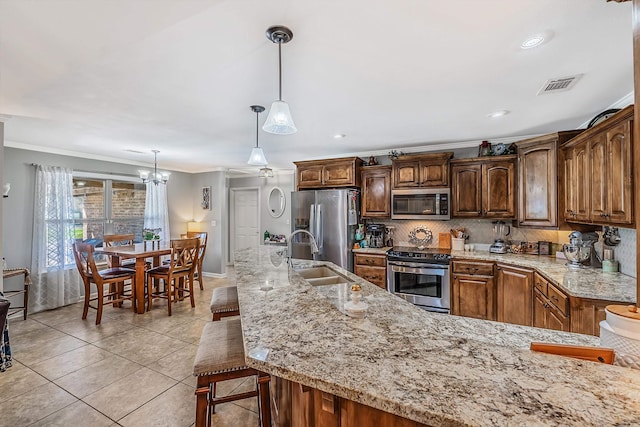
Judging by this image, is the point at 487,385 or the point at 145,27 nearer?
the point at 487,385

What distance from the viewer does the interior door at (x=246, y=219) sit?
7.04 metres

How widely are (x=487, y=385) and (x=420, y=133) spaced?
3.30 m

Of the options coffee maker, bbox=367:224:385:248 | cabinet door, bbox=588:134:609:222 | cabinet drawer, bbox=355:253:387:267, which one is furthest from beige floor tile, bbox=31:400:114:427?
cabinet door, bbox=588:134:609:222

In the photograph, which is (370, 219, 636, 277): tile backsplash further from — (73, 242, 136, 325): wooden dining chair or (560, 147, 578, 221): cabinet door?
(73, 242, 136, 325): wooden dining chair

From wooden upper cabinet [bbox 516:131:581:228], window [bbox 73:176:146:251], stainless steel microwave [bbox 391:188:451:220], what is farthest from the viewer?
window [bbox 73:176:146:251]

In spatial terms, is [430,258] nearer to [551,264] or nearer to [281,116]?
[551,264]

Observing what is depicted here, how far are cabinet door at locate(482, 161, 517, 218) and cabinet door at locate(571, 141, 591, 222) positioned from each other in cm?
87

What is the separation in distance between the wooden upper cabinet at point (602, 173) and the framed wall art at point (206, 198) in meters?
6.17

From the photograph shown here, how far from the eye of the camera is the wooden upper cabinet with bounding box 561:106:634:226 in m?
1.95

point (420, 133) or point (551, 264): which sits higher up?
point (420, 133)

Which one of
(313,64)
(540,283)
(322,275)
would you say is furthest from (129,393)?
(540,283)

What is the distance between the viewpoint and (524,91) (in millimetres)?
2350

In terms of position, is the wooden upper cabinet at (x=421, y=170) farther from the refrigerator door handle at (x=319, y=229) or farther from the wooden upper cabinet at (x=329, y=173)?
the refrigerator door handle at (x=319, y=229)

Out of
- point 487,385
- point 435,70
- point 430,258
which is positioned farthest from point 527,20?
point 430,258
